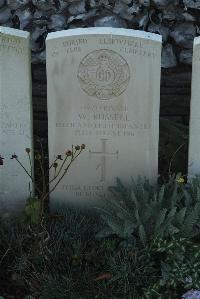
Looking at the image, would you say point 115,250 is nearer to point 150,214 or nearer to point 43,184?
point 150,214

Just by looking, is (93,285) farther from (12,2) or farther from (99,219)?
(12,2)

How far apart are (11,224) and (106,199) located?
0.69 m

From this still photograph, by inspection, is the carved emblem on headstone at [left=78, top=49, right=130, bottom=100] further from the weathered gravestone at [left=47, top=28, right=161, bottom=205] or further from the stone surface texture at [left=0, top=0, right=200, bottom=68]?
the stone surface texture at [left=0, top=0, right=200, bottom=68]

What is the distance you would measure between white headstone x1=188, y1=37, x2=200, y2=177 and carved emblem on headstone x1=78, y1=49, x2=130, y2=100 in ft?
1.59

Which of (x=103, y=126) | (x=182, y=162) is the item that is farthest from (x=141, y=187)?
(x=182, y=162)

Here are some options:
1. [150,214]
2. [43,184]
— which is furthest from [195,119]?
[43,184]

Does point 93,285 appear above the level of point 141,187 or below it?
below

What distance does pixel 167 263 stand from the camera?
3070 millimetres

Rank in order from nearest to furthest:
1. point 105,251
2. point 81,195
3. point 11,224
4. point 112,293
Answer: point 112,293 < point 105,251 < point 11,224 < point 81,195

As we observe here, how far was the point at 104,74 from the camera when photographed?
11.8ft

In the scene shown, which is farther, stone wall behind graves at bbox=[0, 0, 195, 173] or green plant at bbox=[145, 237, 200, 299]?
stone wall behind graves at bbox=[0, 0, 195, 173]

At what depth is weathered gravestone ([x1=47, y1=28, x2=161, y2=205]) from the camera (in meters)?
3.55

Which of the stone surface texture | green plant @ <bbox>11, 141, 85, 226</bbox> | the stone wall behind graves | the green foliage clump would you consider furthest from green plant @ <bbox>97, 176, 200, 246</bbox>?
the stone surface texture

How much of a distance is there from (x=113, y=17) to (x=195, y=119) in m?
1.61
